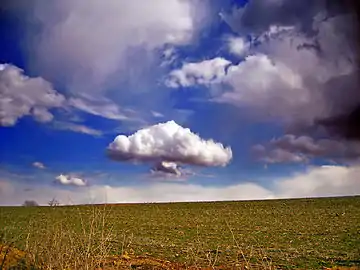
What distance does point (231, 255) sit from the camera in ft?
42.3

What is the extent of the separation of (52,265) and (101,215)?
1270mm

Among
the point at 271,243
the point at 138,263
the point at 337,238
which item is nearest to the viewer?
the point at 138,263

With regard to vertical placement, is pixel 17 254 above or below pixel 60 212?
below

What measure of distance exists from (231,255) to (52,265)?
7749 mm

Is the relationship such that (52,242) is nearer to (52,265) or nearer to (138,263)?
(52,265)

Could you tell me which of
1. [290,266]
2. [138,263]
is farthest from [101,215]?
[290,266]

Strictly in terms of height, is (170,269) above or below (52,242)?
below

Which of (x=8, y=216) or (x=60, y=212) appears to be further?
(x=8, y=216)

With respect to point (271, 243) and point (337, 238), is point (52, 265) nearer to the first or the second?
point (271, 243)

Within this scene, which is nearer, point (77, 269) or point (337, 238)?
point (77, 269)

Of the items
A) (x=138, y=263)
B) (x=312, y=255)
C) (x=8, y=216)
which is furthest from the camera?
(x=312, y=255)

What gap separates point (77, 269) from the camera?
5914 millimetres

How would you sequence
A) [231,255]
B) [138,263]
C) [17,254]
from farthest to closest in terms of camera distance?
[231,255]
[138,263]
[17,254]

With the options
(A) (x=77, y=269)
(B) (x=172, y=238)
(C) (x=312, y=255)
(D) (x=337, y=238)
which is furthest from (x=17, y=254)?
(D) (x=337, y=238)
